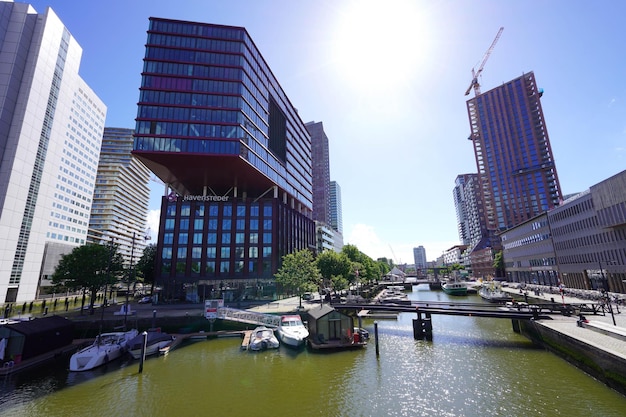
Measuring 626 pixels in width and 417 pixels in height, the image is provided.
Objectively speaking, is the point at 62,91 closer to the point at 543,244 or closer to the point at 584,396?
the point at 584,396

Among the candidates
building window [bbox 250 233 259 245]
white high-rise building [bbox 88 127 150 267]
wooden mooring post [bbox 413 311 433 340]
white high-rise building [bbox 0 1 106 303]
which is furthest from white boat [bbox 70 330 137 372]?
white high-rise building [bbox 88 127 150 267]

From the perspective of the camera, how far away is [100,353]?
91.0 feet

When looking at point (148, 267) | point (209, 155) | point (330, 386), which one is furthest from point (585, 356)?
point (148, 267)

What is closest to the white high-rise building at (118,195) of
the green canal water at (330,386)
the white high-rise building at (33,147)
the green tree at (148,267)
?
the white high-rise building at (33,147)

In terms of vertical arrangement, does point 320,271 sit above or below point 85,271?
below

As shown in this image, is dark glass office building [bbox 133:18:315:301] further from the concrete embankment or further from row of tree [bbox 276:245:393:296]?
the concrete embankment

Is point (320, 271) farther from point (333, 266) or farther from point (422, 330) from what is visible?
point (422, 330)

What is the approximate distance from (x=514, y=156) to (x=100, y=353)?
189 m

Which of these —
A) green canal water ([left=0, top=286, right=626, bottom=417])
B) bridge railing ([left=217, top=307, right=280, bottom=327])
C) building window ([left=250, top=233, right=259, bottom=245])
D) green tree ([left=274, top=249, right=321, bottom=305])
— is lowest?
green canal water ([left=0, top=286, right=626, bottom=417])

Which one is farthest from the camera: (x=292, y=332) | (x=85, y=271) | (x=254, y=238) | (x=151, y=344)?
(x=254, y=238)

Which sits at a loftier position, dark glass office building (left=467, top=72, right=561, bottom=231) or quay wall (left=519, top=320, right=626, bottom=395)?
dark glass office building (left=467, top=72, right=561, bottom=231)

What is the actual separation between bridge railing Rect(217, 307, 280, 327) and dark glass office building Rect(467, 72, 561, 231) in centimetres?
15635

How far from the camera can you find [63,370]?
88.2ft

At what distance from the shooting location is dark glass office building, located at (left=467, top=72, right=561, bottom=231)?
148 metres
